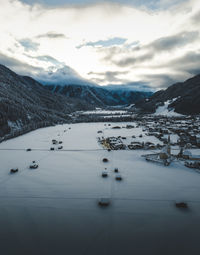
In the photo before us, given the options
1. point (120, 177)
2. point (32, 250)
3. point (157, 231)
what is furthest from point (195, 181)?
point (32, 250)

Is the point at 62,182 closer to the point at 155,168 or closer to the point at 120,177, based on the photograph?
the point at 120,177

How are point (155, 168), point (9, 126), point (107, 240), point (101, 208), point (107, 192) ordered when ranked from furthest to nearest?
point (9, 126) → point (155, 168) → point (107, 192) → point (101, 208) → point (107, 240)

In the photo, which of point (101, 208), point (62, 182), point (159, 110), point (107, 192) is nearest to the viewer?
point (101, 208)

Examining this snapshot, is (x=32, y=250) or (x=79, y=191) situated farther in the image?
(x=79, y=191)

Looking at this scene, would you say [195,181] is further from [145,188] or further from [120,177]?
[120,177]

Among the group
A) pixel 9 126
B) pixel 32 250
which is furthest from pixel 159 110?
pixel 32 250

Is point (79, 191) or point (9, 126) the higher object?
point (9, 126)
